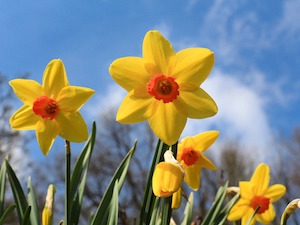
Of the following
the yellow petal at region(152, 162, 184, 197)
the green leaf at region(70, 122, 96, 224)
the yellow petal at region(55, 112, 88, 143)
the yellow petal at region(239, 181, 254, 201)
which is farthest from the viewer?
the yellow petal at region(239, 181, 254, 201)

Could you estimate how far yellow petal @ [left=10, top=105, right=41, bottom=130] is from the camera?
3.42 feet

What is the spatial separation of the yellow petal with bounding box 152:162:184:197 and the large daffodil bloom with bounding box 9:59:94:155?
29 cm

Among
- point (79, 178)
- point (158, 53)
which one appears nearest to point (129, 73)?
point (158, 53)

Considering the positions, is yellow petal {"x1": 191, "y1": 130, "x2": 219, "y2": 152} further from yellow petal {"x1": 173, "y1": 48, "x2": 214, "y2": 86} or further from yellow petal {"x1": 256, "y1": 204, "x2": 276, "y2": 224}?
yellow petal {"x1": 256, "y1": 204, "x2": 276, "y2": 224}

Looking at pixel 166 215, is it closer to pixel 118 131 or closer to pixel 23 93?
pixel 23 93

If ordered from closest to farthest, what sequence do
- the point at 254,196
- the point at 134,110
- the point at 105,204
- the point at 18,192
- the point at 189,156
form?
the point at 134,110 < the point at 189,156 < the point at 105,204 < the point at 18,192 < the point at 254,196

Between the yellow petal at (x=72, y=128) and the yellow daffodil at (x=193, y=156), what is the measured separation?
274mm

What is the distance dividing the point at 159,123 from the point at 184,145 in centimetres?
27

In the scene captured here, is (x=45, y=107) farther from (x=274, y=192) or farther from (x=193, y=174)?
(x=274, y=192)

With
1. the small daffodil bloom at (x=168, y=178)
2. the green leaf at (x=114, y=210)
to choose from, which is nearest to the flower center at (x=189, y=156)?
the green leaf at (x=114, y=210)

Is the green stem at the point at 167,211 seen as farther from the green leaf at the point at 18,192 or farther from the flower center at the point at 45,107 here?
the green leaf at the point at 18,192

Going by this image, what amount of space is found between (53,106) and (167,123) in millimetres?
315

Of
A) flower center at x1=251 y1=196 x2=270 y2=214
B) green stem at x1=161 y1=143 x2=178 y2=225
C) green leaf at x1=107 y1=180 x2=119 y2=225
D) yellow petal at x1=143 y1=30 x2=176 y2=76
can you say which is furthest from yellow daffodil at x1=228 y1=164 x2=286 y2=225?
yellow petal at x1=143 y1=30 x2=176 y2=76

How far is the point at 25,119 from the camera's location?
1047 mm
